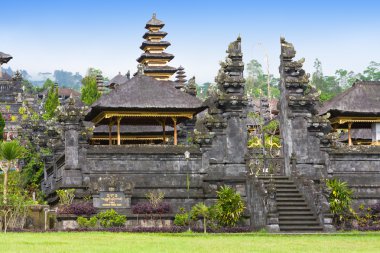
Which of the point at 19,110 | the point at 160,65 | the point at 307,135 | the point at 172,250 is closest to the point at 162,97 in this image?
the point at 307,135

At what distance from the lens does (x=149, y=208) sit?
31.2 meters

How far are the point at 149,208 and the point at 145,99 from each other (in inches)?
312

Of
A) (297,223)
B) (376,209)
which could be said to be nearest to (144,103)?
(297,223)

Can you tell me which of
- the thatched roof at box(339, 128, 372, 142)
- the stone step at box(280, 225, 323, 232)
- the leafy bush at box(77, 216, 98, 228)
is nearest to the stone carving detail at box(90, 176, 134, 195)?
the leafy bush at box(77, 216, 98, 228)

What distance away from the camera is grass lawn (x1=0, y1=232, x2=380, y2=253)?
20672mm

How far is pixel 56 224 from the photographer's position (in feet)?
101

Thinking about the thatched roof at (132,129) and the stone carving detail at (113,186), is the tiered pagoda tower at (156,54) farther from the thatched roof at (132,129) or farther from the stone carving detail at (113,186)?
the stone carving detail at (113,186)

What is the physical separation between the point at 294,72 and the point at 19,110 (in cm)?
4764

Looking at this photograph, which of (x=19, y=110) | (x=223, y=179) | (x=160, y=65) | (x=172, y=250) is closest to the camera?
(x=172, y=250)

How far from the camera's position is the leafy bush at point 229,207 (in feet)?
102

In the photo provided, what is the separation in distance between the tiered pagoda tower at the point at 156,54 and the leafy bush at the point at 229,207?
38.9 m

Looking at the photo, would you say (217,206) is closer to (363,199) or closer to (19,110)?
(363,199)

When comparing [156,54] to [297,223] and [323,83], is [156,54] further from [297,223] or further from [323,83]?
[323,83]

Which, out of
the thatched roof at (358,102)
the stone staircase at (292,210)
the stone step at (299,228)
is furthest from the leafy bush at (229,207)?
the thatched roof at (358,102)
